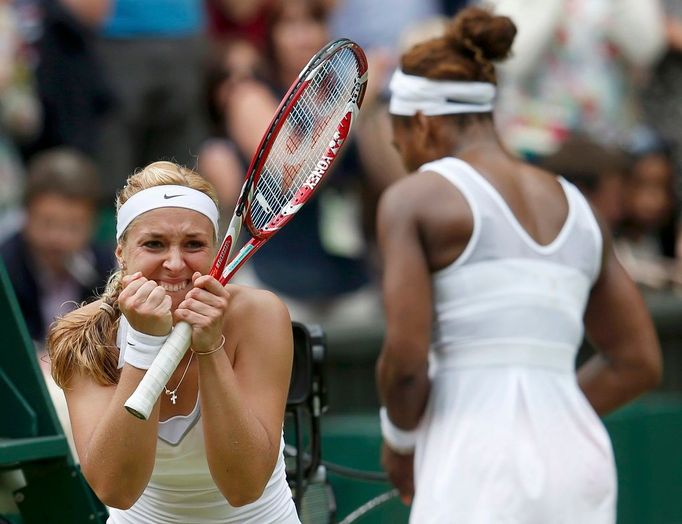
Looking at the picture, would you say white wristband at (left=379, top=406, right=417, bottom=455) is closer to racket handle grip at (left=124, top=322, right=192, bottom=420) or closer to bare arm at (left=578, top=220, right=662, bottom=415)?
bare arm at (left=578, top=220, right=662, bottom=415)

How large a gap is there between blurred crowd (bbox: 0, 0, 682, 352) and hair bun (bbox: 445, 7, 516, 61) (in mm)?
2313

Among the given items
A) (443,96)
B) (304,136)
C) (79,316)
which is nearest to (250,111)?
(443,96)

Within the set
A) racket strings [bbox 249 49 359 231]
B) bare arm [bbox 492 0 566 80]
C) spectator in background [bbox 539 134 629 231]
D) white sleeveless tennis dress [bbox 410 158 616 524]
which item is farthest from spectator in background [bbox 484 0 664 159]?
racket strings [bbox 249 49 359 231]

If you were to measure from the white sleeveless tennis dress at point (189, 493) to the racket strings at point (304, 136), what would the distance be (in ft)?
1.53

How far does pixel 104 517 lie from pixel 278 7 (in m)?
4.27

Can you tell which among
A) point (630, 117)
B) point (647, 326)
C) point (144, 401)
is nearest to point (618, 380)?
point (647, 326)

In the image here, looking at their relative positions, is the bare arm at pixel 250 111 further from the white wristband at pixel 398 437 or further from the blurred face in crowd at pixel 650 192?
the white wristband at pixel 398 437

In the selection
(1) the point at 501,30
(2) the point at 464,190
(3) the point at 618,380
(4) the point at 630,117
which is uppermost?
(1) the point at 501,30

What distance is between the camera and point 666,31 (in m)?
8.78

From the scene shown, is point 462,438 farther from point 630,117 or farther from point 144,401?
point 630,117

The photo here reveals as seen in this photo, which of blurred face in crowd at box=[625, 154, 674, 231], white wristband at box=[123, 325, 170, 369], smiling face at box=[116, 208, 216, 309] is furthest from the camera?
blurred face in crowd at box=[625, 154, 674, 231]

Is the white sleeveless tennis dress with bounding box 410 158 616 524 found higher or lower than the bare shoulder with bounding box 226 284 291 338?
lower

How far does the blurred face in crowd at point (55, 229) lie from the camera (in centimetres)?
664

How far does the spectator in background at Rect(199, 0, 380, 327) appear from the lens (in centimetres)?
755
